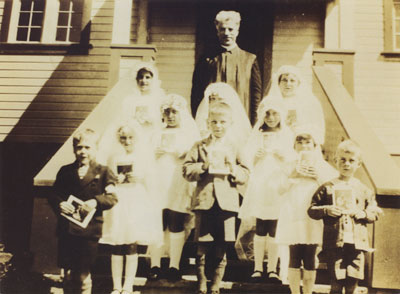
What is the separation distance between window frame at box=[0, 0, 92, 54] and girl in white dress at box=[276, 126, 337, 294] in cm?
531

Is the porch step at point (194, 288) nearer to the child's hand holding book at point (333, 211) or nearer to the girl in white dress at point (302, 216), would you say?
the girl in white dress at point (302, 216)

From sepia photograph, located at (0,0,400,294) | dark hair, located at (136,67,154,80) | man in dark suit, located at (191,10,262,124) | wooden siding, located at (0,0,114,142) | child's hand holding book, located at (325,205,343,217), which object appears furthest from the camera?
wooden siding, located at (0,0,114,142)

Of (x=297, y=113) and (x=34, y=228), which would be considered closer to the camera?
(x=34, y=228)

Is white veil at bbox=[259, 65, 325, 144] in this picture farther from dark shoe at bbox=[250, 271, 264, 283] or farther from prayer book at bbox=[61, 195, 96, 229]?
prayer book at bbox=[61, 195, 96, 229]

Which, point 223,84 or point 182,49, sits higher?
point 182,49

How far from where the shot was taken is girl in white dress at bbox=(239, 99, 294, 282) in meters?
3.85

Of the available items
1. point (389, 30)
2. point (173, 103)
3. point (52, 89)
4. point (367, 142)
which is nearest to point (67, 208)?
point (173, 103)

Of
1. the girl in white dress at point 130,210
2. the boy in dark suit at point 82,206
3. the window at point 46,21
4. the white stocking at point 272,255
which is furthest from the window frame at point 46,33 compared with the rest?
the white stocking at point 272,255

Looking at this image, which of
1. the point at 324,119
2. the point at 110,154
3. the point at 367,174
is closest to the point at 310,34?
the point at 324,119

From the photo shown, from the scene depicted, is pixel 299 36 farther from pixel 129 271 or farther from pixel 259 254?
pixel 129 271

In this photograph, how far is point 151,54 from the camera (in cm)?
643

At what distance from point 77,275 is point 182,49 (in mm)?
5156

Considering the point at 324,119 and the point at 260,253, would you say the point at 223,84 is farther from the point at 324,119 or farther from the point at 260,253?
the point at 260,253

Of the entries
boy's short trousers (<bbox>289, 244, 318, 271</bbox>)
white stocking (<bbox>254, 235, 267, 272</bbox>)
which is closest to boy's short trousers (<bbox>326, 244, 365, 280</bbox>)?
boy's short trousers (<bbox>289, 244, 318, 271</bbox>)
